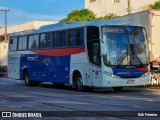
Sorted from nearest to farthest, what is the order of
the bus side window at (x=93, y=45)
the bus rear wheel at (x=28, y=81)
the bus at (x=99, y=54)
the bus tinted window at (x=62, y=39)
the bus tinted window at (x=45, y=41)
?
the bus at (x=99, y=54)
the bus side window at (x=93, y=45)
the bus tinted window at (x=62, y=39)
the bus tinted window at (x=45, y=41)
the bus rear wheel at (x=28, y=81)

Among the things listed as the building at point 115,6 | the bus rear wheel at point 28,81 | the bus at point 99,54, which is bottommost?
the bus rear wheel at point 28,81

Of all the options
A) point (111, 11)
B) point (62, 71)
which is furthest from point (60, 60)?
point (111, 11)

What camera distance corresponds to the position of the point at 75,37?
22359 mm

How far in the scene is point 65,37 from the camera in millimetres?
23359

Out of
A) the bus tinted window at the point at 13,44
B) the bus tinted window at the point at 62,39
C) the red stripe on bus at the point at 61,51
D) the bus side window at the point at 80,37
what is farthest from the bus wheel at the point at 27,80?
the bus side window at the point at 80,37

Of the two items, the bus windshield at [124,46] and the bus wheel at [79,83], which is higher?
the bus windshield at [124,46]

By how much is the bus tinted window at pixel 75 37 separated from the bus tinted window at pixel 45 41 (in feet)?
7.64

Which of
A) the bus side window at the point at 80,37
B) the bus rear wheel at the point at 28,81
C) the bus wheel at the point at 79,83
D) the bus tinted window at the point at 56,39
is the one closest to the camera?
the bus side window at the point at 80,37

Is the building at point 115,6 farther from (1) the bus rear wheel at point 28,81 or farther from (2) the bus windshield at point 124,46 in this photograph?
(2) the bus windshield at point 124,46

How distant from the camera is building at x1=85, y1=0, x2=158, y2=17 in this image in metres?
69.5

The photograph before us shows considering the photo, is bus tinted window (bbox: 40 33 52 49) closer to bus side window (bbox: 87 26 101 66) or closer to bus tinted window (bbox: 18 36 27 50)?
bus tinted window (bbox: 18 36 27 50)

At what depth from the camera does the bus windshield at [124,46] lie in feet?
67.3

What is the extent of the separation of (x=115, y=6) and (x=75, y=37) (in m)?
56.6

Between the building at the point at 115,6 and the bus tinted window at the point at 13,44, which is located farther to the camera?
the building at the point at 115,6
